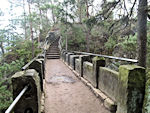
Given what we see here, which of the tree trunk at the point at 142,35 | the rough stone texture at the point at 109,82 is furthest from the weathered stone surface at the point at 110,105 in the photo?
the tree trunk at the point at 142,35

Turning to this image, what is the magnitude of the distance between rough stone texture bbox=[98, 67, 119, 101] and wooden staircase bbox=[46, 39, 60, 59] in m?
10.7

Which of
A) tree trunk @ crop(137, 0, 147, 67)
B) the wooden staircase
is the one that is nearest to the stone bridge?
tree trunk @ crop(137, 0, 147, 67)

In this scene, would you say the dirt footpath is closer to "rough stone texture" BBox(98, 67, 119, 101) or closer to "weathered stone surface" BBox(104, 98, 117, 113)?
"weathered stone surface" BBox(104, 98, 117, 113)

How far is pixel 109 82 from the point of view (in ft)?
9.53

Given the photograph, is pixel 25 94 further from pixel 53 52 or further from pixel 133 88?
pixel 53 52

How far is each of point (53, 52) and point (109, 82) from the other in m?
13.2

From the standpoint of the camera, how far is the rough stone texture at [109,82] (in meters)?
2.64

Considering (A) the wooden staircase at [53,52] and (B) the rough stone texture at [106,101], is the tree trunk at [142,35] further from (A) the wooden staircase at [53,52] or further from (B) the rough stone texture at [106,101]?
(A) the wooden staircase at [53,52]

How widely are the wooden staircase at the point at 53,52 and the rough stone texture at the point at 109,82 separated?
35.0ft

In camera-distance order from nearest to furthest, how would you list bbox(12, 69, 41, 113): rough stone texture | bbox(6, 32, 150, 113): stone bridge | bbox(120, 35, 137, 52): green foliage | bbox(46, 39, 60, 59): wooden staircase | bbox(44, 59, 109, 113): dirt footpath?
bbox(12, 69, 41, 113): rough stone texture
bbox(6, 32, 150, 113): stone bridge
bbox(44, 59, 109, 113): dirt footpath
bbox(120, 35, 137, 52): green foliage
bbox(46, 39, 60, 59): wooden staircase

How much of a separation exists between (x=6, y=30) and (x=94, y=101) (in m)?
15.0

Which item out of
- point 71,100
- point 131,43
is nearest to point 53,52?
point 131,43

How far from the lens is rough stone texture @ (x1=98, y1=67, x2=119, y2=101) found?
2.64 meters

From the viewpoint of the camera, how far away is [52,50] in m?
16.0
